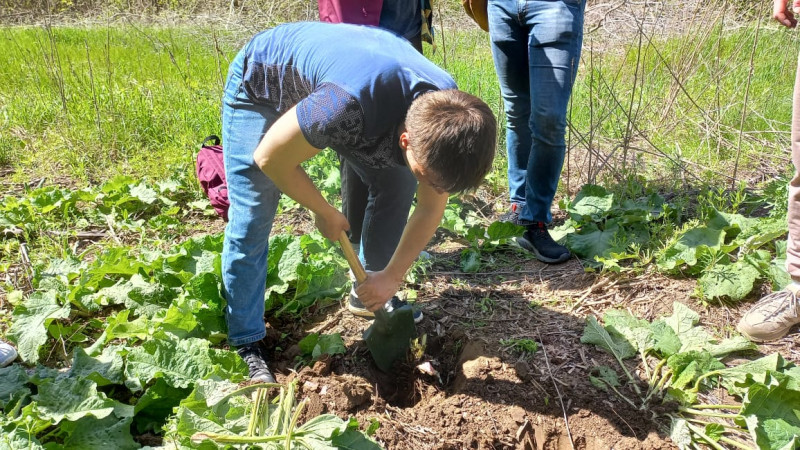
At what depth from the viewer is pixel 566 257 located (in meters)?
2.84

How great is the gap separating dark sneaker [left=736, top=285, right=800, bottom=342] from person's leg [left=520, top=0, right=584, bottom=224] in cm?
99

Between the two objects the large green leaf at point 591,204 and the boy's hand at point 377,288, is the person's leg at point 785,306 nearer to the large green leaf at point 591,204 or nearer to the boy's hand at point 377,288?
the large green leaf at point 591,204

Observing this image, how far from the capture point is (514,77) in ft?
9.16

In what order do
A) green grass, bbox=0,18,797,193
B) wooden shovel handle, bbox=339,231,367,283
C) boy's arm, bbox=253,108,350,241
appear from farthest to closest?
1. green grass, bbox=0,18,797,193
2. wooden shovel handle, bbox=339,231,367,283
3. boy's arm, bbox=253,108,350,241

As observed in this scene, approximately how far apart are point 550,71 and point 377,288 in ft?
4.18

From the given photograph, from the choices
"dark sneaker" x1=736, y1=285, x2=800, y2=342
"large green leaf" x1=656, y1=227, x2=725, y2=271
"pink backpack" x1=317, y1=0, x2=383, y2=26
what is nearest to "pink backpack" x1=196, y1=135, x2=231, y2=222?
"pink backpack" x1=317, y1=0, x2=383, y2=26

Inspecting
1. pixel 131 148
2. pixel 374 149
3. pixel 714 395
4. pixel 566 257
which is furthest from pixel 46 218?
pixel 714 395

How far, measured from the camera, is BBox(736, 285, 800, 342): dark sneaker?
7.16 feet

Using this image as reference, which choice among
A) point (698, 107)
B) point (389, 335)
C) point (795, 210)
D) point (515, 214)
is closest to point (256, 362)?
point (389, 335)

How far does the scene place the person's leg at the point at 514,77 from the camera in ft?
8.76

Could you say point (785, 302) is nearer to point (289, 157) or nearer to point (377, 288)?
point (377, 288)

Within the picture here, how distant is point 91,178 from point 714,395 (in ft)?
12.2

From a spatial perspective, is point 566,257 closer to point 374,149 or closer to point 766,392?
point 766,392

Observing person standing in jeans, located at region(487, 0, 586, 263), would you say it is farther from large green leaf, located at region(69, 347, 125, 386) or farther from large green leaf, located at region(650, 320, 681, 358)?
large green leaf, located at region(69, 347, 125, 386)
